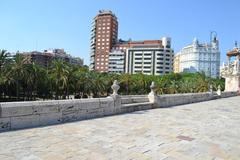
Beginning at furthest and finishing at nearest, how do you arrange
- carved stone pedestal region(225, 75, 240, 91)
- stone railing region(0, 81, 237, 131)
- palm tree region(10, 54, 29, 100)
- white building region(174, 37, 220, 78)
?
white building region(174, 37, 220, 78) → carved stone pedestal region(225, 75, 240, 91) → palm tree region(10, 54, 29, 100) → stone railing region(0, 81, 237, 131)

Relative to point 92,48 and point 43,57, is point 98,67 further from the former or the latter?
point 43,57

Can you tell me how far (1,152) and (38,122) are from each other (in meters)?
3.06

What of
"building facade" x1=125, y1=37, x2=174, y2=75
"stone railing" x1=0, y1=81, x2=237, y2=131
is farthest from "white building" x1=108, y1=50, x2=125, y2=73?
"stone railing" x1=0, y1=81, x2=237, y2=131

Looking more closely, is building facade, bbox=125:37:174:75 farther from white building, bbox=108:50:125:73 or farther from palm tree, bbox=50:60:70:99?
palm tree, bbox=50:60:70:99

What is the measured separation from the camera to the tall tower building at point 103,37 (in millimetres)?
115062

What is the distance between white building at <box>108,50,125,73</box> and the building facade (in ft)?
7.66

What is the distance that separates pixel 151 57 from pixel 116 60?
16440 mm

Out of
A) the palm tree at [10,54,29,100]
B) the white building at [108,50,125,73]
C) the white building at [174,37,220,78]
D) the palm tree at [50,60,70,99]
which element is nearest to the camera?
the palm tree at [10,54,29,100]

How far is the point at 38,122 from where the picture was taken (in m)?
8.06

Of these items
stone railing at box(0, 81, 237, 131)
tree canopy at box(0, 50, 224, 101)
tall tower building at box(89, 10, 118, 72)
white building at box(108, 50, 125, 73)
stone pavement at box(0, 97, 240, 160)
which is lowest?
stone pavement at box(0, 97, 240, 160)

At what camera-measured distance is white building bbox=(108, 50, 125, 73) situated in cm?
11688

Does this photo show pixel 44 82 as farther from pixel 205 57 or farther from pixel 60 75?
pixel 205 57

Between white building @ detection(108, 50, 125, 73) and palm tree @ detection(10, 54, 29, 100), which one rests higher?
white building @ detection(108, 50, 125, 73)

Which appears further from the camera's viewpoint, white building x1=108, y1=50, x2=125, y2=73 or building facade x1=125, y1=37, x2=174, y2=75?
white building x1=108, y1=50, x2=125, y2=73
